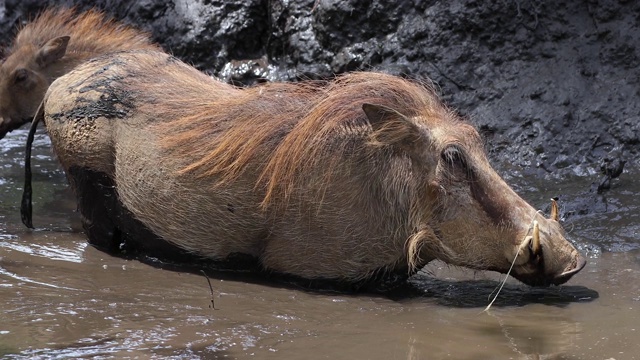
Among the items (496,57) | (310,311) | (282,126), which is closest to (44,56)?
(282,126)

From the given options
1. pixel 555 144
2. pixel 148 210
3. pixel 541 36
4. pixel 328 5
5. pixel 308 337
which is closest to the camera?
pixel 308 337

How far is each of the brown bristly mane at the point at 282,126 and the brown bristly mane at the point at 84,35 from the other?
1949 mm

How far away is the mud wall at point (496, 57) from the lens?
7113 millimetres

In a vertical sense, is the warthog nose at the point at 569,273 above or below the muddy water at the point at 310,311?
A: above

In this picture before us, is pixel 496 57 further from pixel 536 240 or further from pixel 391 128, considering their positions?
pixel 536 240

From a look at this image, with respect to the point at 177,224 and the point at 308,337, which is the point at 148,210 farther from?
the point at 308,337

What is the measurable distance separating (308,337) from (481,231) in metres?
1.12

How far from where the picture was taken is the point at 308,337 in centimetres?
443

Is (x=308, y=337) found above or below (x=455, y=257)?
below

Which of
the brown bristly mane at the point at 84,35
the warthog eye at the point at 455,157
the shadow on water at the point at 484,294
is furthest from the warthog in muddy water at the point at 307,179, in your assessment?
the brown bristly mane at the point at 84,35

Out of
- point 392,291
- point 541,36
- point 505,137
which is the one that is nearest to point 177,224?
point 392,291

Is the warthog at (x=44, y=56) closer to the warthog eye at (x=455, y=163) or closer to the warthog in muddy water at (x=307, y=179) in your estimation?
the warthog in muddy water at (x=307, y=179)

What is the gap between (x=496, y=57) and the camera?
7672 mm

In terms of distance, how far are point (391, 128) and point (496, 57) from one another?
280 centimetres
